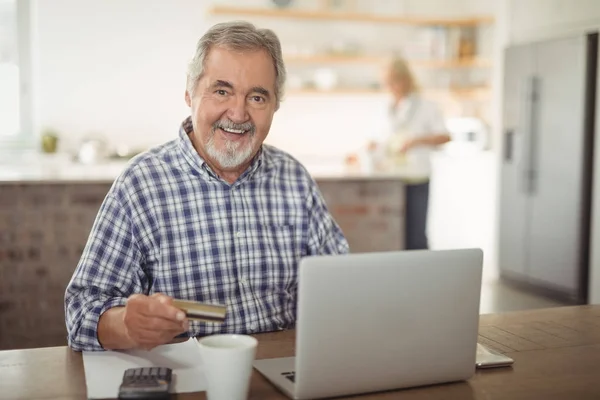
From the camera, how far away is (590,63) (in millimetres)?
4449

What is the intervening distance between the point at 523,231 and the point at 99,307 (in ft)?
13.4

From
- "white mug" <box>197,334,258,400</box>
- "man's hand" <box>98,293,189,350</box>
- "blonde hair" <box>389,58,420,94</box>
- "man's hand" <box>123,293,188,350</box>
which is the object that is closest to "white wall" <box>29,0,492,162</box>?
"blonde hair" <box>389,58,420,94</box>

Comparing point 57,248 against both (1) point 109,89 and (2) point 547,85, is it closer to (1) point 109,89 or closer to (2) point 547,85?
(1) point 109,89

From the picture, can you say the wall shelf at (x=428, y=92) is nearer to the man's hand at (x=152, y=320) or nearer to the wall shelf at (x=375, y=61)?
the wall shelf at (x=375, y=61)

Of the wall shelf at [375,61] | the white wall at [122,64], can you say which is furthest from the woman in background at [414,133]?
the white wall at [122,64]

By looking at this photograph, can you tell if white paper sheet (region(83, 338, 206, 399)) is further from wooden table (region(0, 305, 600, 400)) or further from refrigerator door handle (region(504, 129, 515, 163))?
refrigerator door handle (region(504, 129, 515, 163))

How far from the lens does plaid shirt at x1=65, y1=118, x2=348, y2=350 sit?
1640mm

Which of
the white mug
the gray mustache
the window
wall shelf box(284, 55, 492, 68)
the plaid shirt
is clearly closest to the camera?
the white mug

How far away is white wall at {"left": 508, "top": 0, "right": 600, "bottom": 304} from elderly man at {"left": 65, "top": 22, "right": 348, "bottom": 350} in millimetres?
3145

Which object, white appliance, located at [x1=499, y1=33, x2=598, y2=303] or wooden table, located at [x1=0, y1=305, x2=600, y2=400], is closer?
wooden table, located at [x1=0, y1=305, x2=600, y2=400]

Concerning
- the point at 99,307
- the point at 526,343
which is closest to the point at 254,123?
the point at 99,307

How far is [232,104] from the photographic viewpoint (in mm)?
1745

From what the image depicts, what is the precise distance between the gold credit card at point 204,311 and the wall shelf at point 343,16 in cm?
487

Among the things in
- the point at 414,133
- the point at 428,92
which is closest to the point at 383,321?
the point at 414,133
